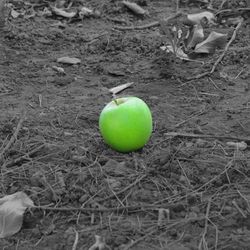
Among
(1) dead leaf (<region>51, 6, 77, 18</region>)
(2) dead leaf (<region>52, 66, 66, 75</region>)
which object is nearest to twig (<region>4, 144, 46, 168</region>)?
(2) dead leaf (<region>52, 66, 66, 75</region>)

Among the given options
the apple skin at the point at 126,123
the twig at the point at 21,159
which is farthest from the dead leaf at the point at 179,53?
the twig at the point at 21,159

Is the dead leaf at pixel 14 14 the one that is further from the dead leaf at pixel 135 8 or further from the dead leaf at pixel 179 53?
the dead leaf at pixel 179 53

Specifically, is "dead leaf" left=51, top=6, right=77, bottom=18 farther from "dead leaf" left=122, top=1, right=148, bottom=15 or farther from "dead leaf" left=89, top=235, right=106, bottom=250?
"dead leaf" left=89, top=235, right=106, bottom=250

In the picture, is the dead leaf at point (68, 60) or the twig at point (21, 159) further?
the dead leaf at point (68, 60)

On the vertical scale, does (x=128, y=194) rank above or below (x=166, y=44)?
above

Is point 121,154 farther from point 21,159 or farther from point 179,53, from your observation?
point 179,53

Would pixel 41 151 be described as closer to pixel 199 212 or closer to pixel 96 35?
pixel 199 212

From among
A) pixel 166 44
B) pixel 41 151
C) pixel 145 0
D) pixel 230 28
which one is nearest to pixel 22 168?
pixel 41 151
